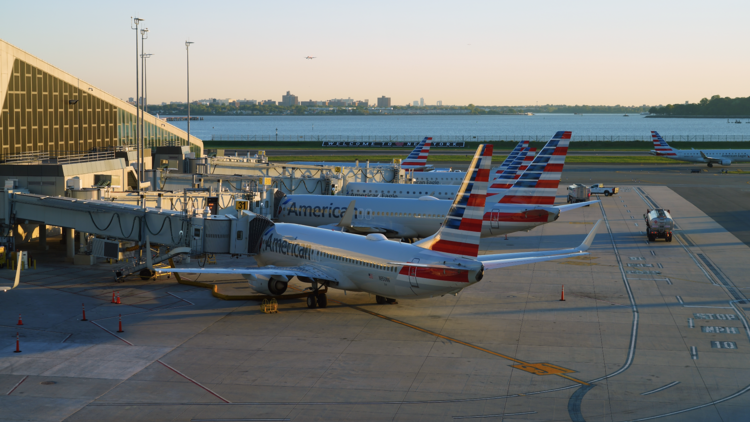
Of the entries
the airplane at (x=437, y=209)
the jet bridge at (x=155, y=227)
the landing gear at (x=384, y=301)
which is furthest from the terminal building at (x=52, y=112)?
the landing gear at (x=384, y=301)

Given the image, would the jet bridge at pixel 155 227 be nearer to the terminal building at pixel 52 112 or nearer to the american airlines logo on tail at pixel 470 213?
the american airlines logo on tail at pixel 470 213

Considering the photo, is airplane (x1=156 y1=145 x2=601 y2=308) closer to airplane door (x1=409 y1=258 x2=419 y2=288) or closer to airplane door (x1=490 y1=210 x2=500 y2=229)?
airplane door (x1=409 y1=258 x2=419 y2=288)

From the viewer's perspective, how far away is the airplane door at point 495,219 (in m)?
49.5

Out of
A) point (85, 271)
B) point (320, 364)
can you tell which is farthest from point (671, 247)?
point (85, 271)

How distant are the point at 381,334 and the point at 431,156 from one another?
126 meters

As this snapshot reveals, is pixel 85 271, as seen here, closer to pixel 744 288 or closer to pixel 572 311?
pixel 572 311

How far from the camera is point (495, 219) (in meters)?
49.6

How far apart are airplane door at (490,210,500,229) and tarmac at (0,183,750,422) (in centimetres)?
524

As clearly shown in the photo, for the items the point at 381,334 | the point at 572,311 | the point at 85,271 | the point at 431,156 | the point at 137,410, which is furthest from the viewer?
the point at 431,156

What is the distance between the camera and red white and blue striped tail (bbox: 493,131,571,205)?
46562 mm

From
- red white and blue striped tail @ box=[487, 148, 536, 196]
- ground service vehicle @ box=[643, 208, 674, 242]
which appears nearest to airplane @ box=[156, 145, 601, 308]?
ground service vehicle @ box=[643, 208, 674, 242]

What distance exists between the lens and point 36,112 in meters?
59.0

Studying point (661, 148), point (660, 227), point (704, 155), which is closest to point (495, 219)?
point (660, 227)

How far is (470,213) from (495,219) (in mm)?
19334
